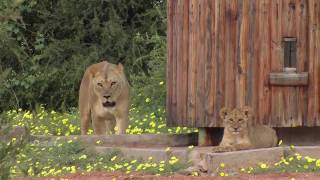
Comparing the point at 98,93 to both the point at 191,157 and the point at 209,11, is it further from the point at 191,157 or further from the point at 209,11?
the point at 191,157

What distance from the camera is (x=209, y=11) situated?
41.3ft

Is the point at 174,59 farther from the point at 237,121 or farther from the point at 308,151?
the point at 308,151

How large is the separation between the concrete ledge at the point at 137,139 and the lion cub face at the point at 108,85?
0.82 m

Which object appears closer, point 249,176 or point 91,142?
point 249,176

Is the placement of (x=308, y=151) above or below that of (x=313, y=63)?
below

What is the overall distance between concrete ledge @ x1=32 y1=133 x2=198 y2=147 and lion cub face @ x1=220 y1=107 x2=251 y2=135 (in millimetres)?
1480

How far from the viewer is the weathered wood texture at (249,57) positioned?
41.0ft

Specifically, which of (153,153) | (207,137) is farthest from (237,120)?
(207,137)

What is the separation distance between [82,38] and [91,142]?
10.6 metres

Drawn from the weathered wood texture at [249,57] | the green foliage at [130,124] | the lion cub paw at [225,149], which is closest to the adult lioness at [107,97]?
the green foliage at [130,124]

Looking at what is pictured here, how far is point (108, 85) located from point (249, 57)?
2097 millimetres

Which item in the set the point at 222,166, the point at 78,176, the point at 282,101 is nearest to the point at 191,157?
the point at 222,166

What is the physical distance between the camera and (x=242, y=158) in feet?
34.5

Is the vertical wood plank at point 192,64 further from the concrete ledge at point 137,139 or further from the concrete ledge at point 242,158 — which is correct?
the concrete ledge at point 242,158
